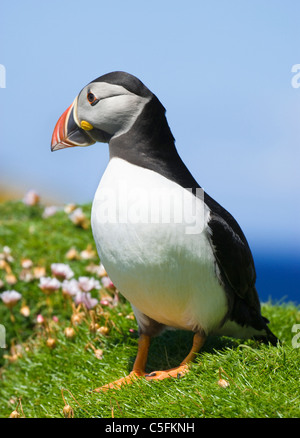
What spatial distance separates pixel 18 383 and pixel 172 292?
6.29 feet

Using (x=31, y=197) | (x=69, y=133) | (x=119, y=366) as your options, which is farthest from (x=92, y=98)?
(x=31, y=197)

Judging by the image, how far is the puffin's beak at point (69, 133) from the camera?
11.2 feet

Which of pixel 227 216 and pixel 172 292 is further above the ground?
pixel 227 216

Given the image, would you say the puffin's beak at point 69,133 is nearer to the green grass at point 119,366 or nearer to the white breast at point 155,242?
the white breast at point 155,242

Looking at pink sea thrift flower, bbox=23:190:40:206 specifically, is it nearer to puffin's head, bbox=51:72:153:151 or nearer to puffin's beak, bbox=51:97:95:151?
puffin's beak, bbox=51:97:95:151

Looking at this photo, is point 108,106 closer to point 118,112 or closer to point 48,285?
point 118,112

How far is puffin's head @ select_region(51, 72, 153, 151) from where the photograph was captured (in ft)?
10.6

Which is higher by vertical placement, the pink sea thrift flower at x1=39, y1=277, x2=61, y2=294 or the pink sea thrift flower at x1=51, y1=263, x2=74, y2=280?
the pink sea thrift flower at x1=51, y1=263, x2=74, y2=280

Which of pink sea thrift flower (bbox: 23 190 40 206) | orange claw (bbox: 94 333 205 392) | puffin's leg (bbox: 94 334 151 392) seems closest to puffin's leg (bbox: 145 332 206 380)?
orange claw (bbox: 94 333 205 392)

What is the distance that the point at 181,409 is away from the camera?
283cm

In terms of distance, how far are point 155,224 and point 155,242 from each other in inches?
4.1

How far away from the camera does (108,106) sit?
10.6 ft
